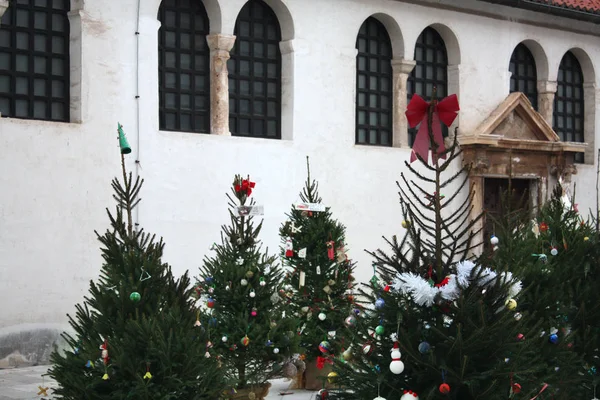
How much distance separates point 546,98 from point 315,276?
398 inches

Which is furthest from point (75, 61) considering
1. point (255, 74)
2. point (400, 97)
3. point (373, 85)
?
point (400, 97)

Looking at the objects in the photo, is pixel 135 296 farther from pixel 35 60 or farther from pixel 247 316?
pixel 35 60

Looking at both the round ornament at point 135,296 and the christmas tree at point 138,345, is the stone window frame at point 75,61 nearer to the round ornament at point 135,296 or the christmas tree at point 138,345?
the christmas tree at point 138,345

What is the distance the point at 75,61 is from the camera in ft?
47.5

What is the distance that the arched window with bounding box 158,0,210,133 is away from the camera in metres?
15.6

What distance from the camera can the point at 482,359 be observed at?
543 centimetres

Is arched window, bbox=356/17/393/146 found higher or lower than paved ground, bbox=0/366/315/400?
higher

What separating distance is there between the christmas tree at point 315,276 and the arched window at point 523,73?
9191 mm

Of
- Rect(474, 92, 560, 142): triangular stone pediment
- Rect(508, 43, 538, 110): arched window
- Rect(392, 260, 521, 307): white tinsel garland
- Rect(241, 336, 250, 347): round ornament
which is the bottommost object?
Rect(241, 336, 250, 347): round ornament

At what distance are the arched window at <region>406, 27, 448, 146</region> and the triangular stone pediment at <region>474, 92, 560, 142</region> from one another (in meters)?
0.86

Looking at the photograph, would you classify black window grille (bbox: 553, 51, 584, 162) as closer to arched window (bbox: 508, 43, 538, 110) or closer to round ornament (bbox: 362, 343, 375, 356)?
arched window (bbox: 508, 43, 538, 110)

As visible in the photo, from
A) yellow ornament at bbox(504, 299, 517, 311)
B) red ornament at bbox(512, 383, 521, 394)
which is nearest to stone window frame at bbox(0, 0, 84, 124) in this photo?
yellow ornament at bbox(504, 299, 517, 311)

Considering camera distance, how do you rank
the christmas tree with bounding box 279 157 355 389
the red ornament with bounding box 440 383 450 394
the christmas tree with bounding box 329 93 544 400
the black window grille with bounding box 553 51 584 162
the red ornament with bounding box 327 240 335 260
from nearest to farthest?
the red ornament with bounding box 440 383 450 394
the christmas tree with bounding box 329 93 544 400
the christmas tree with bounding box 279 157 355 389
the red ornament with bounding box 327 240 335 260
the black window grille with bounding box 553 51 584 162

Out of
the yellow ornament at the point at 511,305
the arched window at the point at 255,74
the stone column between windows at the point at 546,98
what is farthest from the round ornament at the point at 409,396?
the stone column between windows at the point at 546,98
